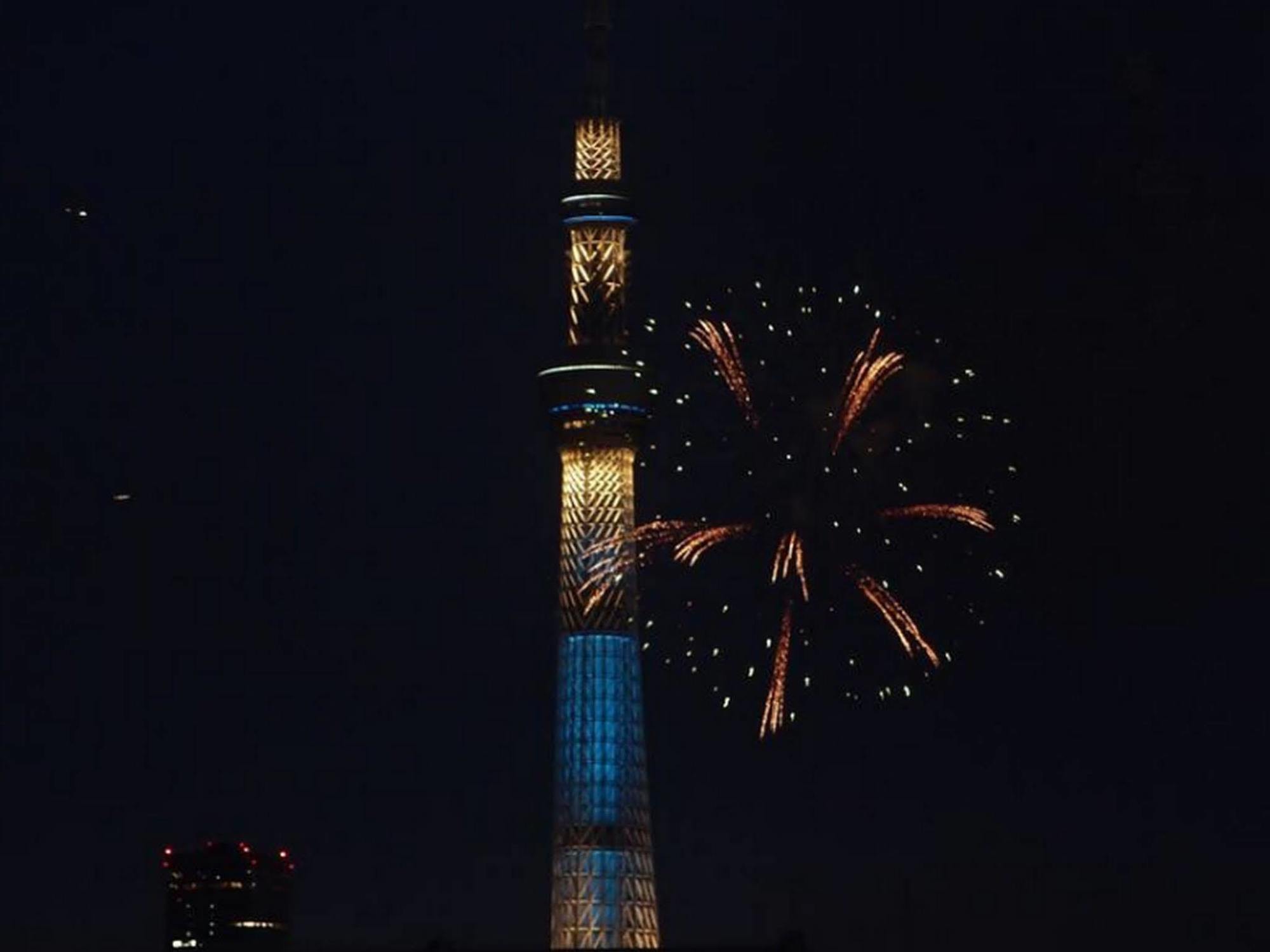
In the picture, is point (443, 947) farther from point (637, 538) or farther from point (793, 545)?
point (793, 545)

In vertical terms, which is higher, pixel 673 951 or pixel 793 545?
pixel 793 545

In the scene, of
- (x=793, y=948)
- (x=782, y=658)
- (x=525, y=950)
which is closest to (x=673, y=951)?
(x=525, y=950)

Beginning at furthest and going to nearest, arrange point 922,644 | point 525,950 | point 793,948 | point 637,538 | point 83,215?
point 525,950
point 793,948
point 637,538
point 922,644
point 83,215

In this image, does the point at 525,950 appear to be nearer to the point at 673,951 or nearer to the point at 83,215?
the point at 673,951

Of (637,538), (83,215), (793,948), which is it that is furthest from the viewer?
(793,948)

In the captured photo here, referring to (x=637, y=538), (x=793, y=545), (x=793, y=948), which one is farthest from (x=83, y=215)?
(x=793, y=948)

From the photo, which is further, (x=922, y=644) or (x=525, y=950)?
(x=525, y=950)

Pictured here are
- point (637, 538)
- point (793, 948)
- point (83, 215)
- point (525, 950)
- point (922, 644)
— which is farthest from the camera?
point (525, 950)

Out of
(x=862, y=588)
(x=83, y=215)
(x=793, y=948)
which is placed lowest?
(x=793, y=948)

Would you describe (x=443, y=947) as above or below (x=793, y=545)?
below
